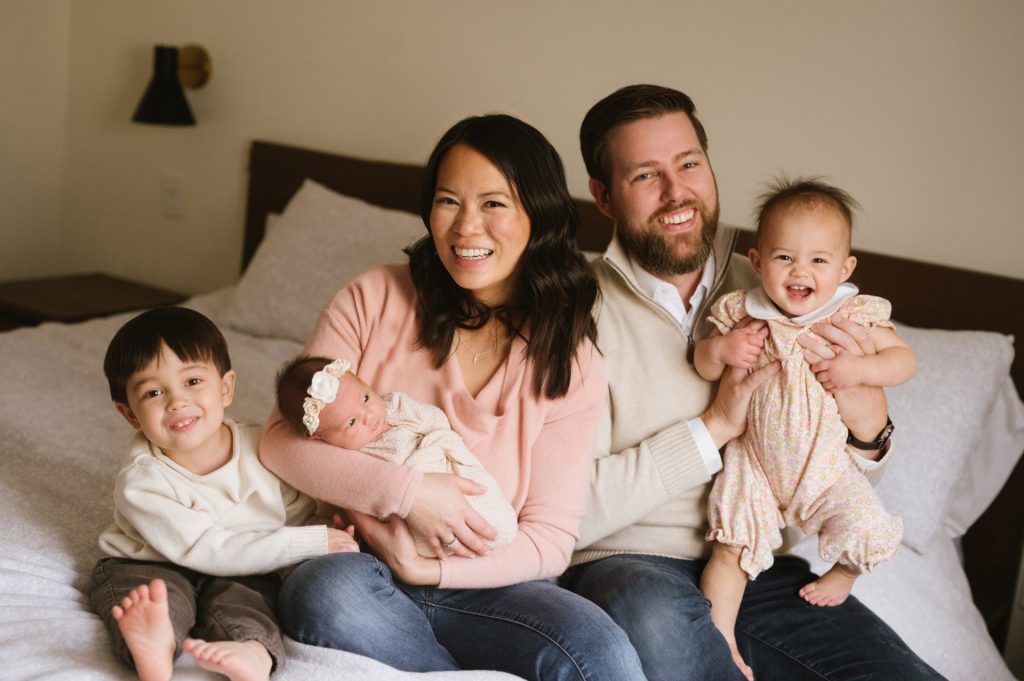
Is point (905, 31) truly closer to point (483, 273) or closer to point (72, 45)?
point (483, 273)

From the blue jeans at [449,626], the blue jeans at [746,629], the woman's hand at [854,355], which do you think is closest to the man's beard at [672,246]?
the woman's hand at [854,355]

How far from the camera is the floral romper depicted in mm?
1544

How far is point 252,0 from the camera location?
325 centimetres

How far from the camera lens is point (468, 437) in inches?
61.1

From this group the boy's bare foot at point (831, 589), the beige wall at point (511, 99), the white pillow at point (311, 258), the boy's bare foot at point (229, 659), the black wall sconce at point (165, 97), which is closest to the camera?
the boy's bare foot at point (229, 659)

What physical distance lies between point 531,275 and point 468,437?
0.29m

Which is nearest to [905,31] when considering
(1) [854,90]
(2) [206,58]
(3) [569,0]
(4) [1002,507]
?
(1) [854,90]

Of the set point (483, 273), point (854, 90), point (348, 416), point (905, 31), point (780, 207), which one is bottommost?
point (348, 416)

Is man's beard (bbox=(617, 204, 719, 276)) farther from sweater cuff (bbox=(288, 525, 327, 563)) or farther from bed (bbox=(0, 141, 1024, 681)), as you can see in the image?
sweater cuff (bbox=(288, 525, 327, 563))

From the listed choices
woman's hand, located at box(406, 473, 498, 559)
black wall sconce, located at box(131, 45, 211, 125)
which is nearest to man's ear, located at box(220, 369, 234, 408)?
woman's hand, located at box(406, 473, 498, 559)

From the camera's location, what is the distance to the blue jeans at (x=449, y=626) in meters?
1.30

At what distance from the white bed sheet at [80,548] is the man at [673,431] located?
274 mm

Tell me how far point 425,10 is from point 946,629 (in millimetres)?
2196

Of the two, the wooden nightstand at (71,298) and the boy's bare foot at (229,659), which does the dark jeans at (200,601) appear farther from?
the wooden nightstand at (71,298)
